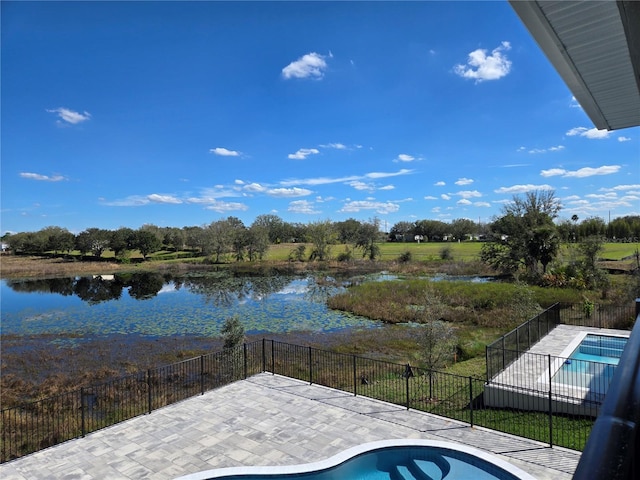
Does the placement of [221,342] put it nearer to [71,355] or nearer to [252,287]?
[71,355]

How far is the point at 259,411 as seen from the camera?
10523mm

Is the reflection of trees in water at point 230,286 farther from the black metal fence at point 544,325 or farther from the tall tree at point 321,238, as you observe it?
the black metal fence at point 544,325

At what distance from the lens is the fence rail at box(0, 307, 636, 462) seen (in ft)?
32.9

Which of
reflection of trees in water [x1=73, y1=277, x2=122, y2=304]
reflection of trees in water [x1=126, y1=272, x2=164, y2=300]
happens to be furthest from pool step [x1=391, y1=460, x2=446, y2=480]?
reflection of trees in water [x1=73, y1=277, x2=122, y2=304]

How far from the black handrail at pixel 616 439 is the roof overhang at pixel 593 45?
5.06 ft

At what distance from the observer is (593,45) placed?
2.62 meters

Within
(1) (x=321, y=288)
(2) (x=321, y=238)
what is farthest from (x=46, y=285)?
(2) (x=321, y=238)

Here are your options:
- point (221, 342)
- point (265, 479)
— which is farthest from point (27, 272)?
point (265, 479)

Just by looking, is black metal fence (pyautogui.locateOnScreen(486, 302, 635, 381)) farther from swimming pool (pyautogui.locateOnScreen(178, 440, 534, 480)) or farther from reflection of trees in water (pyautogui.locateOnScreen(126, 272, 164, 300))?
reflection of trees in water (pyautogui.locateOnScreen(126, 272, 164, 300))

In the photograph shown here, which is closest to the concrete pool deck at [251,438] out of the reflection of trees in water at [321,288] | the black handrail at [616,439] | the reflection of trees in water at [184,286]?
the black handrail at [616,439]

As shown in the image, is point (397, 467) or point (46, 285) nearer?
point (397, 467)

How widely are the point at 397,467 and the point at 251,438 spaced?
321 centimetres

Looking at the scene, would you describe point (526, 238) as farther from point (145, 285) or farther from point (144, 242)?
point (144, 242)

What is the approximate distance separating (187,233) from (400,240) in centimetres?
6046
